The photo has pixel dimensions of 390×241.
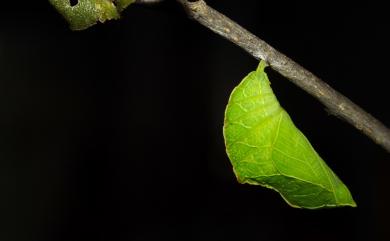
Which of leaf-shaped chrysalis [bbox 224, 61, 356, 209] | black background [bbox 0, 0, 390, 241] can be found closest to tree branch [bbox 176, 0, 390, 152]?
leaf-shaped chrysalis [bbox 224, 61, 356, 209]

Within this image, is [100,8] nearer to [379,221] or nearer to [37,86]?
[379,221]

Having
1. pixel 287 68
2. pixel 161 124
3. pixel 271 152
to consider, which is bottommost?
pixel 161 124

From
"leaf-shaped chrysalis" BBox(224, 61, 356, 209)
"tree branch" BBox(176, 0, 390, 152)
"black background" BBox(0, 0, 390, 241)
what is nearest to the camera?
"tree branch" BBox(176, 0, 390, 152)

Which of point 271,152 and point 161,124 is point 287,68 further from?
point 161,124

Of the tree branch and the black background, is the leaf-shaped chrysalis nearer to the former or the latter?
the tree branch

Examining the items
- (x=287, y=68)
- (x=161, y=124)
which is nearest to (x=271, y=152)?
(x=287, y=68)

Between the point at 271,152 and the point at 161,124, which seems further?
the point at 161,124


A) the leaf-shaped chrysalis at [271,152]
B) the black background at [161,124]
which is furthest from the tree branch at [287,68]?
the black background at [161,124]

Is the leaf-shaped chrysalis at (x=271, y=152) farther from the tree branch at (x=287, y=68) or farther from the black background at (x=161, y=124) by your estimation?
the black background at (x=161, y=124)

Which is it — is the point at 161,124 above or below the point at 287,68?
below
